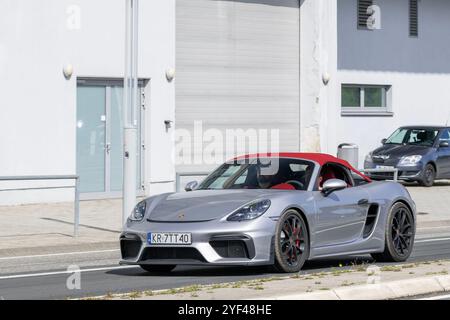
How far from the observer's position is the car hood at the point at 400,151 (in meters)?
30.9

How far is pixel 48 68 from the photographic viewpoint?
2459 cm

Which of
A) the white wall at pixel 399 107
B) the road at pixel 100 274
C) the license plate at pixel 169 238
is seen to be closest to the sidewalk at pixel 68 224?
the road at pixel 100 274

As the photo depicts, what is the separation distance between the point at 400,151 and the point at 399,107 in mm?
5539

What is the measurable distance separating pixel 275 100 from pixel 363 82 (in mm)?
6120

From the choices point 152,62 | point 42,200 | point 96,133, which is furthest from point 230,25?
point 42,200

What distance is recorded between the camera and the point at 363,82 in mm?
35625

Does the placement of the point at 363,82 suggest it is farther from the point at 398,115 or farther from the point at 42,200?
the point at 42,200

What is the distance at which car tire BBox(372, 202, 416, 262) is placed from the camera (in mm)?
14422

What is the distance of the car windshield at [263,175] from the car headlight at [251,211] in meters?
0.95

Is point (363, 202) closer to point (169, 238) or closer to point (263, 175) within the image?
point (263, 175)

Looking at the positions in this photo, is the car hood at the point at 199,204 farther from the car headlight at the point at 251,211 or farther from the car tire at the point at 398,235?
the car tire at the point at 398,235

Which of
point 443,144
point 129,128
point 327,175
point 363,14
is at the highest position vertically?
point 363,14

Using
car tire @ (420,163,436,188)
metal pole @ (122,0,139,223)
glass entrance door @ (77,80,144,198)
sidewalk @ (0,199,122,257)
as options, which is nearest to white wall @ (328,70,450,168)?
car tire @ (420,163,436,188)
